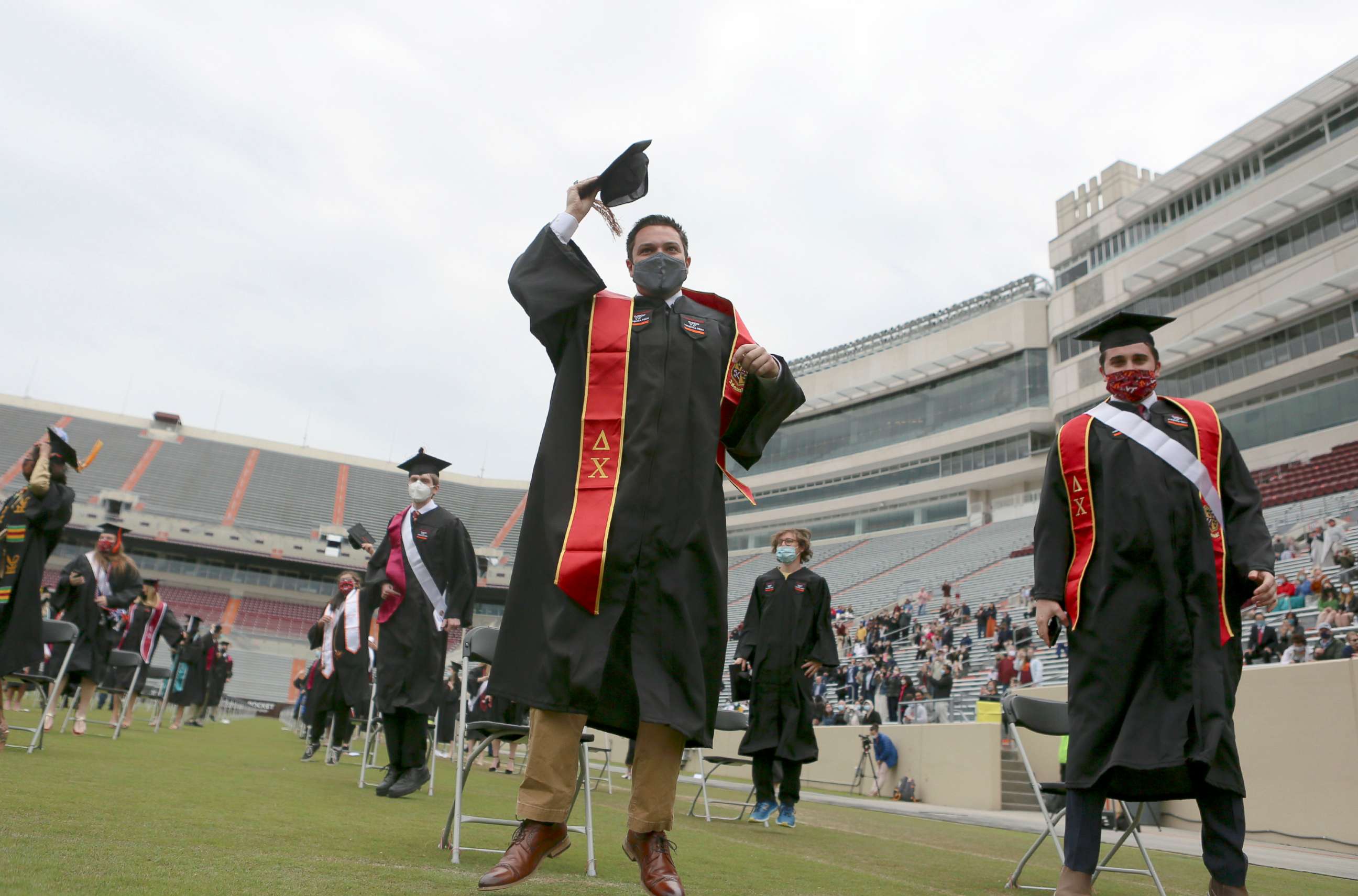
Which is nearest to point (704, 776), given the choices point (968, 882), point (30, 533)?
point (968, 882)

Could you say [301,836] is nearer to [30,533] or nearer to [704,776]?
[30,533]

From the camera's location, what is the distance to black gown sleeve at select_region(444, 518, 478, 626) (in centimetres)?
673

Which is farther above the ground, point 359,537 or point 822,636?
point 359,537

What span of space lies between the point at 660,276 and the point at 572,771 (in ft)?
5.18

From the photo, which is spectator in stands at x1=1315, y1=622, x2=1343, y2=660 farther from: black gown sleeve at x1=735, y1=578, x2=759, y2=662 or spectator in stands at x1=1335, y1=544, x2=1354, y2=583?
black gown sleeve at x1=735, y1=578, x2=759, y2=662

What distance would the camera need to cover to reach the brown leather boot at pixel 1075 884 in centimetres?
331

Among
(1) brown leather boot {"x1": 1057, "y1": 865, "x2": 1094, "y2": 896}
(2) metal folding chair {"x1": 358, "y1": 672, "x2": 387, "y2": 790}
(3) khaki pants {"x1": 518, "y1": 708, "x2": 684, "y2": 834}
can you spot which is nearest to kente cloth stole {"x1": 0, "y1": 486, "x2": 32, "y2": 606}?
(2) metal folding chair {"x1": 358, "y1": 672, "x2": 387, "y2": 790}

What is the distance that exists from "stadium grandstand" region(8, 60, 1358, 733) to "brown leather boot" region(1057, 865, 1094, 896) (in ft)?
38.4

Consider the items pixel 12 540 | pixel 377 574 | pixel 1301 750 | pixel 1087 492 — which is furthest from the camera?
pixel 1301 750

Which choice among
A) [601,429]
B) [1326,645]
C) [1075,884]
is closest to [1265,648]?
[1326,645]

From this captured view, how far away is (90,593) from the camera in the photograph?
973cm

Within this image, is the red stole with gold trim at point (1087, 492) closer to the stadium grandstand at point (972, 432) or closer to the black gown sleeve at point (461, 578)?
the black gown sleeve at point (461, 578)

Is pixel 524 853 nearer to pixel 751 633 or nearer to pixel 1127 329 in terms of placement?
pixel 1127 329

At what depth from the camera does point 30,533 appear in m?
6.41
